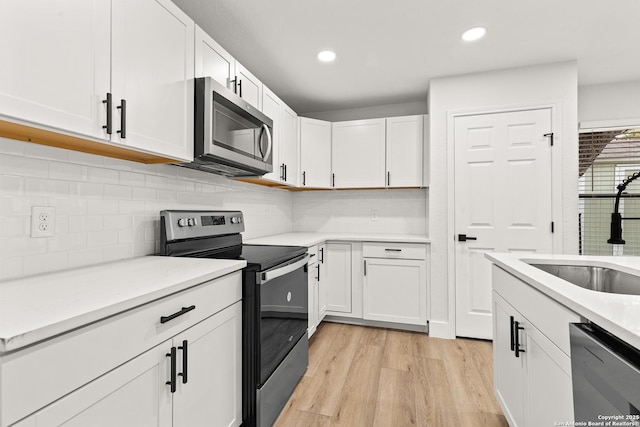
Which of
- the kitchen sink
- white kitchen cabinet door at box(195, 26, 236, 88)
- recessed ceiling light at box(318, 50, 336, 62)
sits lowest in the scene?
the kitchen sink

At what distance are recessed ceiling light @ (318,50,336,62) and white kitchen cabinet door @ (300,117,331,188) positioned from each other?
2.35ft

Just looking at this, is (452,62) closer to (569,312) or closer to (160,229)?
(569,312)

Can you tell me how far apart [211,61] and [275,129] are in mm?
947

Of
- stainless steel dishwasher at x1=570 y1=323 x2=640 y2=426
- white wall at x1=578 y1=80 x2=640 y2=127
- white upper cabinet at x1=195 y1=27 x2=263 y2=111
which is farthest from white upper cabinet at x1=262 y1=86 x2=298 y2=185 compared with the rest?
white wall at x1=578 y1=80 x2=640 y2=127

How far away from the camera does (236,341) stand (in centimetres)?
145

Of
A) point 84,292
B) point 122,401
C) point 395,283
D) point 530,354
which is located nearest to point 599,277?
point 530,354

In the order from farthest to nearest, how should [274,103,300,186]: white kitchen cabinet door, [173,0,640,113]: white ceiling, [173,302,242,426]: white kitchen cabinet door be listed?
[274,103,300,186]: white kitchen cabinet door → [173,0,640,113]: white ceiling → [173,302,242,426]: white kitchen cabinet door

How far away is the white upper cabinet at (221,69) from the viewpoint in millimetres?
1653

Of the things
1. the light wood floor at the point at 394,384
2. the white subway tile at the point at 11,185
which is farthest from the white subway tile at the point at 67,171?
the light wood floor at the point at 394,384

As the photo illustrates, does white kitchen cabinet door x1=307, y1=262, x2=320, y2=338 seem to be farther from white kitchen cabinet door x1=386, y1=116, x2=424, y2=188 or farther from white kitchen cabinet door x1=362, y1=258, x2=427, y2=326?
white kitchen cabinet door x1=386, y1=116, x2=424, y2=188

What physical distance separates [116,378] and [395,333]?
2533mm

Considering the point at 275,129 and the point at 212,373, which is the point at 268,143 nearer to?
the point at 275,129

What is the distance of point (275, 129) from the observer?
2652mm

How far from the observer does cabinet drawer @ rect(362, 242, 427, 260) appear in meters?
2.89
